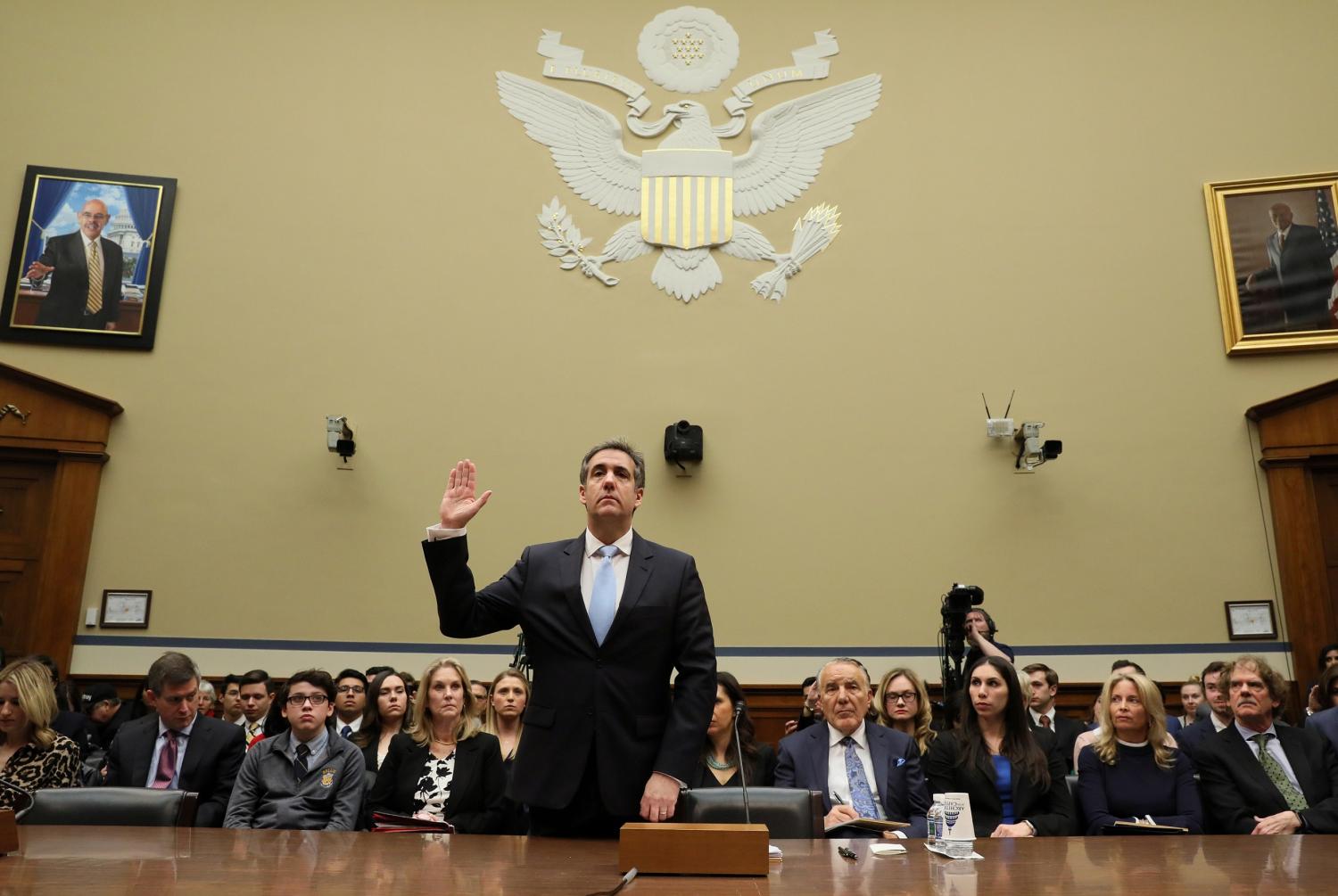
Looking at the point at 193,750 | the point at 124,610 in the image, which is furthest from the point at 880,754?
the point at 124,610

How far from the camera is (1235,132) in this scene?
24.0 feet

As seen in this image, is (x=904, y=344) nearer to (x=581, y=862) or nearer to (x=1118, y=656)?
(x=1118, y=656)

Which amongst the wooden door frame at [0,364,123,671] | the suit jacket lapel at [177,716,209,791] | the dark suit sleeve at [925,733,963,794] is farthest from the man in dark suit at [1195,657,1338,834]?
the wooden door frame at [0,364,123,671]

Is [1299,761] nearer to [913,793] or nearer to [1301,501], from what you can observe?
[913,793]

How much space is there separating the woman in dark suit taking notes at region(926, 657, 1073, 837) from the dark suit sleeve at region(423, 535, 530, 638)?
6.13 ft

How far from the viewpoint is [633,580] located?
8.22ft

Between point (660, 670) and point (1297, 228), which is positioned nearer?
point (660, 670)

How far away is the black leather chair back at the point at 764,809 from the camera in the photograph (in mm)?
2580

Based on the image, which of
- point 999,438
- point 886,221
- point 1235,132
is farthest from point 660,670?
point 1235,132

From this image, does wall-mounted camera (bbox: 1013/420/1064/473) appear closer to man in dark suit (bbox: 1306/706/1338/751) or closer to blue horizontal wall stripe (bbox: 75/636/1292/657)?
blue horizontal wall stripe (bbox: 75/636/1292/657)

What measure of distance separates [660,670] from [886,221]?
563 cm

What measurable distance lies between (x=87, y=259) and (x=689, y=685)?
21.5ft

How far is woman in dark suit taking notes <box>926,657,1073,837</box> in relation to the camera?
3.49 metres

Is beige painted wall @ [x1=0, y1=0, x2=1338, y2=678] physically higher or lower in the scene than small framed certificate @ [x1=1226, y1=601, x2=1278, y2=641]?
higher
